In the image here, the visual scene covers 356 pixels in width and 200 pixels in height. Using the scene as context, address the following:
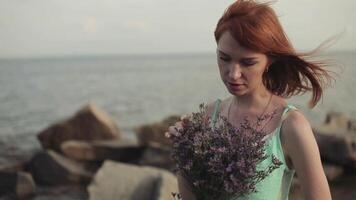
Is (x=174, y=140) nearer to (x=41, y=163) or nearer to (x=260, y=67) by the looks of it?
(x=260, y=67)

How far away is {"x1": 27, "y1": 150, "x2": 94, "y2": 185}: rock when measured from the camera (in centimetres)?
1162

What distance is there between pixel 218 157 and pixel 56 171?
10313 millimetres

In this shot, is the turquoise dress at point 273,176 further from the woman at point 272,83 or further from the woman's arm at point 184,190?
the woman's arm at point 184,190

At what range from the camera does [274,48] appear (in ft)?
7.26

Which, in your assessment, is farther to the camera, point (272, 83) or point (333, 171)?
point (333, 171)

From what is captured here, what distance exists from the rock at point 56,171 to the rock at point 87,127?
1.72 meters

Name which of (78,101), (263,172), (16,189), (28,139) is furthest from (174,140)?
(78,101)

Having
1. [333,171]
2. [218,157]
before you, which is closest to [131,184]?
[333,171]

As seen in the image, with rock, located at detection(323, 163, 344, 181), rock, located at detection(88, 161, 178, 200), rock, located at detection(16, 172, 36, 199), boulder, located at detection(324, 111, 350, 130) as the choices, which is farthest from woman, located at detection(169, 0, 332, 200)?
boulder, located at detection(324, 111, 350, 130)

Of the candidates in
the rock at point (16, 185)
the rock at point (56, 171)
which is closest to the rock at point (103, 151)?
the rock at point (56, 171)

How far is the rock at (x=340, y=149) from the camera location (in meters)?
10.8

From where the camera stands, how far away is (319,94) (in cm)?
250

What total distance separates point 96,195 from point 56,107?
993 inches

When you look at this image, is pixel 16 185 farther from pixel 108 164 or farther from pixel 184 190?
pixel 184 190
